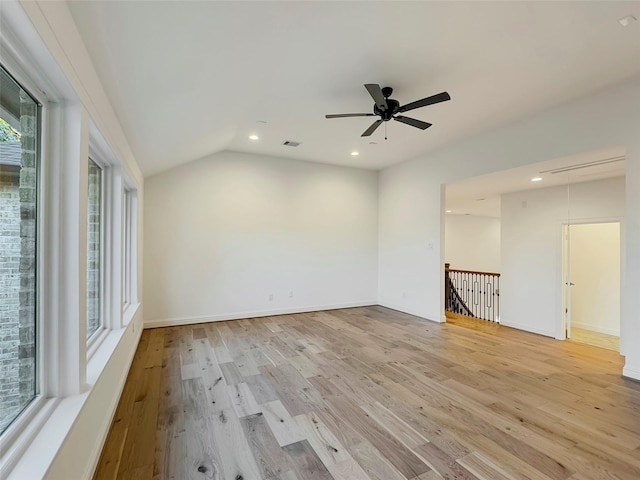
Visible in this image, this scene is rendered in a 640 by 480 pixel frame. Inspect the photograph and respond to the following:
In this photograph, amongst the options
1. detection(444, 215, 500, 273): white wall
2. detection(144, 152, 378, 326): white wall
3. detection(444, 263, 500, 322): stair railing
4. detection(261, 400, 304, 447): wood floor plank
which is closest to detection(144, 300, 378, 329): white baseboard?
detection(144, 152, 378, 326): white wall

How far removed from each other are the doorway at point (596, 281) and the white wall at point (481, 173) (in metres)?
2.18

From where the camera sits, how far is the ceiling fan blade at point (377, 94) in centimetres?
255

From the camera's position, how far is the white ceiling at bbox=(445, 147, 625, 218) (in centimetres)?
356

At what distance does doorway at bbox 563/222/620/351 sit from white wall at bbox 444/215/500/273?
13.2 feet

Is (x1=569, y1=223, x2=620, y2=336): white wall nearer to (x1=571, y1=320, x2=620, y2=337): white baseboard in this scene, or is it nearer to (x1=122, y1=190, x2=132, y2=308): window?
(x1=571, y1=320, x2=620, y2=337): white baseboard

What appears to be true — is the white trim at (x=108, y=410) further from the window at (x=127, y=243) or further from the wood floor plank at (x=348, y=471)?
the wood floor plank at (x=348, y=471)

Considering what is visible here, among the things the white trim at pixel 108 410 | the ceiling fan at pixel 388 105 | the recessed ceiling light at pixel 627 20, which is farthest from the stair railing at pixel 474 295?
the white trim at pixel 108 410

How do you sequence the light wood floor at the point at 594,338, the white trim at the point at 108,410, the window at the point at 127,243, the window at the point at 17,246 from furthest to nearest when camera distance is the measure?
the light wood floor at the point at 594,338 → the window at the point at 127,243 → the white trim at the point at 108,410 → the window at the point at 17,246

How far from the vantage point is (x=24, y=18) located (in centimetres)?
99

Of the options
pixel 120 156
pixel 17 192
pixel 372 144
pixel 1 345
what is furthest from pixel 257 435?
pixel 372 144

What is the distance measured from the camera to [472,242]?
35.1 ft

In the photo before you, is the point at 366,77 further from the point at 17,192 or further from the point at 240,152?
the point at 240,152

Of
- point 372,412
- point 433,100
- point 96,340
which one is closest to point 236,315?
point 96,340

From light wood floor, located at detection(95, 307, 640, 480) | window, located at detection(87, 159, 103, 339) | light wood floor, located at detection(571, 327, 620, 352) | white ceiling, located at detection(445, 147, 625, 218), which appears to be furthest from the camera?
light wood floor, located at detection(571, 327, 620, 352)
